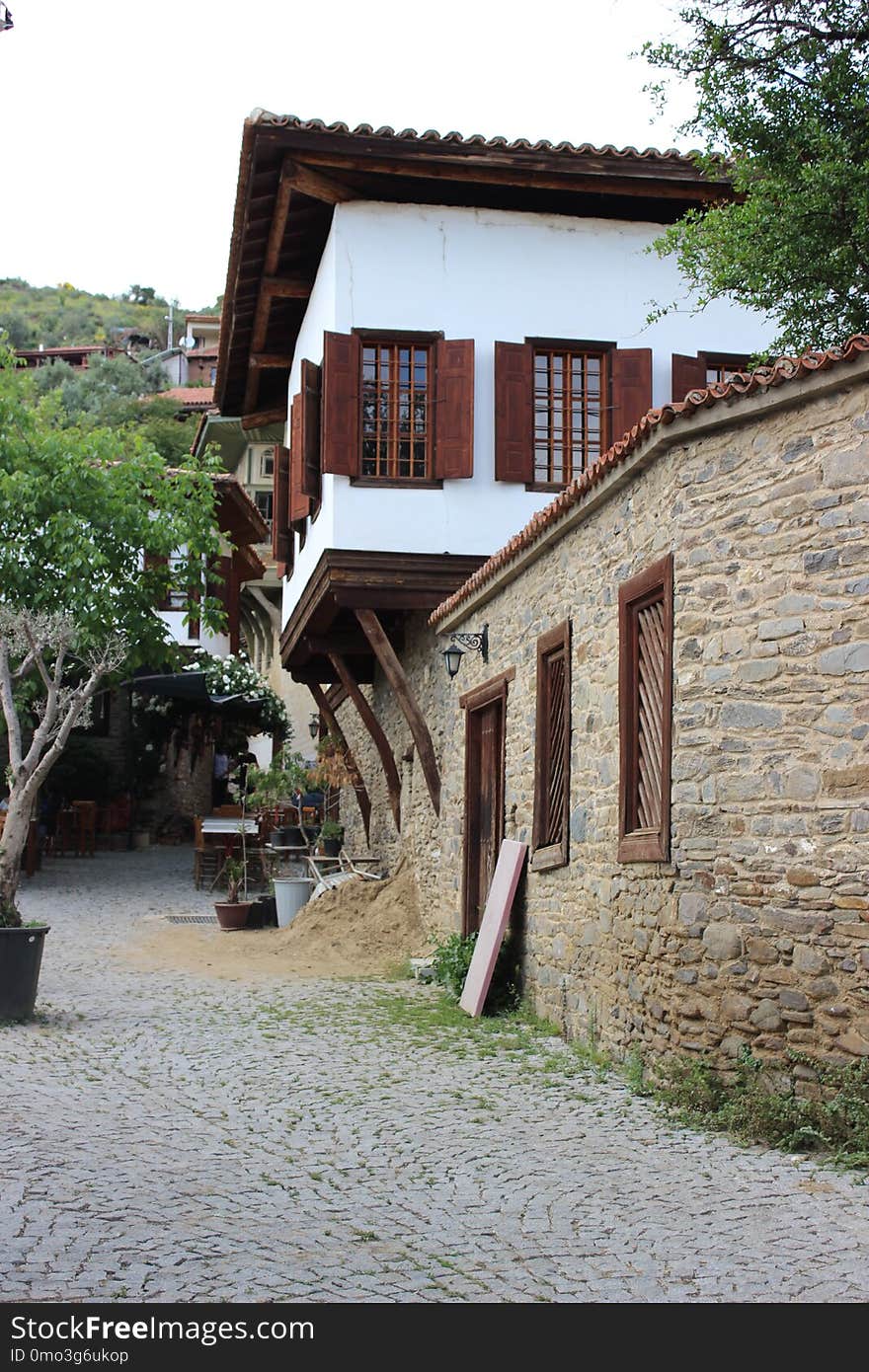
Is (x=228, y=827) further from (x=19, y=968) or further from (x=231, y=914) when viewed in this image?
(x=19, y=968)

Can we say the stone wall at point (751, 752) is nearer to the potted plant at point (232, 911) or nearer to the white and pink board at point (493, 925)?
the white and pink board at point (493, 925)

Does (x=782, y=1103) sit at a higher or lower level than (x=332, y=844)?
lower

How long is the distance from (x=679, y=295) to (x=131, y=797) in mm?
16050

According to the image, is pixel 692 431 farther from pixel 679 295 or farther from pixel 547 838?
pixel 679 295

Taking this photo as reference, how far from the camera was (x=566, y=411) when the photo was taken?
13.1 metres

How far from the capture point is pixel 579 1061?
7.73 m

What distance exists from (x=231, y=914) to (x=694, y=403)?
10398 millimetres

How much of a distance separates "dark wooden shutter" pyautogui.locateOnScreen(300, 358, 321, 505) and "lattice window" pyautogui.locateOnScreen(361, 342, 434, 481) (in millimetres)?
496

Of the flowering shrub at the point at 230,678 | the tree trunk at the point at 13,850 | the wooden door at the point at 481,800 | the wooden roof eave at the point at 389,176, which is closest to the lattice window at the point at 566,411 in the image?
the wooden roof eave at the point at 389,176

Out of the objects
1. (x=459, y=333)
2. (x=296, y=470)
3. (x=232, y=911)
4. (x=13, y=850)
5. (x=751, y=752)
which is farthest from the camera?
(x=232, y=911)

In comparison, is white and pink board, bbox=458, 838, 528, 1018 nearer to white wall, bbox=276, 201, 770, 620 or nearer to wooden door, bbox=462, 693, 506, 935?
wooden door, bbox=462, 693, 506, 935

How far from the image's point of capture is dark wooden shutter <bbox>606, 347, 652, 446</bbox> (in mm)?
12828

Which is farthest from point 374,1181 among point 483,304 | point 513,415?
point 483,304

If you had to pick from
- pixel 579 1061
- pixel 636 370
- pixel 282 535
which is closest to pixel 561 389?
pixel 636 370
